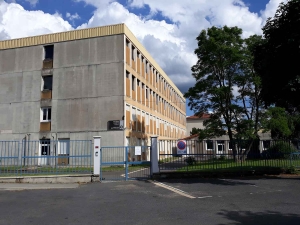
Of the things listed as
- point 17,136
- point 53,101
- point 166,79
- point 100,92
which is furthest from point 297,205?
point 166,79

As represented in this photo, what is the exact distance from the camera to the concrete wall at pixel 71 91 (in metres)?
27.7

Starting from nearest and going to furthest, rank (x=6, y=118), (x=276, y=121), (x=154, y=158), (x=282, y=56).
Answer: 1. (x=282, y=56)
2. (x=154, y=158)
3. (x=276, y=121)
4. (x=6, y=118)

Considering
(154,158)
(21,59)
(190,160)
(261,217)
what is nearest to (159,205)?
(261,217)

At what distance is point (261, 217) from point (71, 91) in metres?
24.4

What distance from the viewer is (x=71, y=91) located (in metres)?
28.8

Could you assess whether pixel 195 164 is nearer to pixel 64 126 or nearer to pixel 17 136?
pixel 64 126

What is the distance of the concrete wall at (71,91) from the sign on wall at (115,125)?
340 mm

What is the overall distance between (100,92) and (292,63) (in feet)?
60.2

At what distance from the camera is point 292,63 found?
13.4m

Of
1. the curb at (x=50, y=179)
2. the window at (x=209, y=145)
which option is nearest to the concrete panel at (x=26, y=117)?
the curb at (x=50, y=179)

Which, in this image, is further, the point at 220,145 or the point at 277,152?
the point at 220,145

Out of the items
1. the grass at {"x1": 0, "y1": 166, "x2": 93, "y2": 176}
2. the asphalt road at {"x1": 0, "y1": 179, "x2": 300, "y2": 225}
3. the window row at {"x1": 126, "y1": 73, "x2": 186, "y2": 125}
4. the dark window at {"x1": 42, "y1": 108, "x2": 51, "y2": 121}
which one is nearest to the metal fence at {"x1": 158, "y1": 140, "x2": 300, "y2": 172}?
the asphalt road at {"x1": 0, "y1": 179, "x2": 300, "y2": 225}

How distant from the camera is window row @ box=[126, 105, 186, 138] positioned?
95.5ft

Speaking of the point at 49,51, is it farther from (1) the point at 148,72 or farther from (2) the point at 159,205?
(2) the point at 159,205
